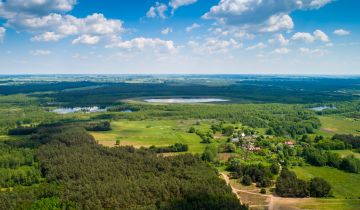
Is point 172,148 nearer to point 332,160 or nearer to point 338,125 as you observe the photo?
point 332,160

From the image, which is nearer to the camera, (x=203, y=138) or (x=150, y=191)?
(x=150, y=191)

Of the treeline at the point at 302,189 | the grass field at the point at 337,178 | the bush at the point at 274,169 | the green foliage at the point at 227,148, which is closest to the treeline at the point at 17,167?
the green foliage at the point at 227,148

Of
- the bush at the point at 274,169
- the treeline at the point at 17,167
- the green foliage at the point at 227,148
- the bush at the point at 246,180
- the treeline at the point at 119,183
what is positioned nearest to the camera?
the treeline at the point at 119,183

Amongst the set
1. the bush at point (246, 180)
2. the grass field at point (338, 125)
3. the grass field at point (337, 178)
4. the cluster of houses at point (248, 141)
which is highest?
the grass field at point (338, 125)

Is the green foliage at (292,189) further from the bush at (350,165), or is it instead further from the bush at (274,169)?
the bush at (350,165)

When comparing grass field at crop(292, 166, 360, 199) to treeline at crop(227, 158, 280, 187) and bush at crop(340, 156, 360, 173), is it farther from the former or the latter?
treeline at crop(227, 158, 280, 187)

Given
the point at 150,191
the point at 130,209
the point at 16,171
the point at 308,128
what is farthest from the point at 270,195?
the point at 308,128

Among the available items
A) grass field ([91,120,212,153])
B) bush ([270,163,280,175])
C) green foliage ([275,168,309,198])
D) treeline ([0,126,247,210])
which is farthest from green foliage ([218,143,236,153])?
green foliage ([275,168,309,198])

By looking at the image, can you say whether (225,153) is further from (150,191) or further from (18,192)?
(18,192)
